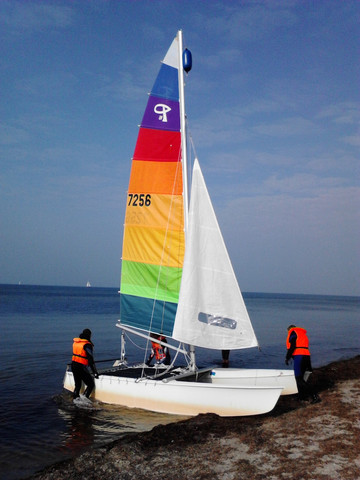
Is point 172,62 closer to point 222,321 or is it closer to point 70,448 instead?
point 222,321

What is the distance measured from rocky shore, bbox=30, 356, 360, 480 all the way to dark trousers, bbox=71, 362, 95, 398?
2.89 meters

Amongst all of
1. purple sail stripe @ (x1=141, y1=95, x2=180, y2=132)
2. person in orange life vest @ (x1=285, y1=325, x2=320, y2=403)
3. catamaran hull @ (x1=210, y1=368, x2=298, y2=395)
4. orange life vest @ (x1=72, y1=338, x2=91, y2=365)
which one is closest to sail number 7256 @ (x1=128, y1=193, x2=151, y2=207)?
purple sail stripe @ (x1=141, y1=95, x2=180, y2=132)

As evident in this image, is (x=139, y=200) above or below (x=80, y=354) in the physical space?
above

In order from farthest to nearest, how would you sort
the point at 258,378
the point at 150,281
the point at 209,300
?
1. the point at 150,281
2. the point at 258,378
3. the point at 209,300

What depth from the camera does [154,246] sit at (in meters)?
10.8

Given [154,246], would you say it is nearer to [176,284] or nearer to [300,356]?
[176,284]

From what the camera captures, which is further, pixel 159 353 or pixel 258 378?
pixel 159 353

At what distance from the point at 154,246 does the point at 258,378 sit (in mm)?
4139

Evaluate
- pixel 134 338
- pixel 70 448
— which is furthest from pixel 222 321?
pixel 134 338

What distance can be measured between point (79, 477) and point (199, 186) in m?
6.26

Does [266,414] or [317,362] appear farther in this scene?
[317,362]

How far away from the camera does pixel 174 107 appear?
10.7 m

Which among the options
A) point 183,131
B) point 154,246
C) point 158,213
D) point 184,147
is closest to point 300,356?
point 154,246

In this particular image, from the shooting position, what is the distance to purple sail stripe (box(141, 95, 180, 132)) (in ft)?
35.0
